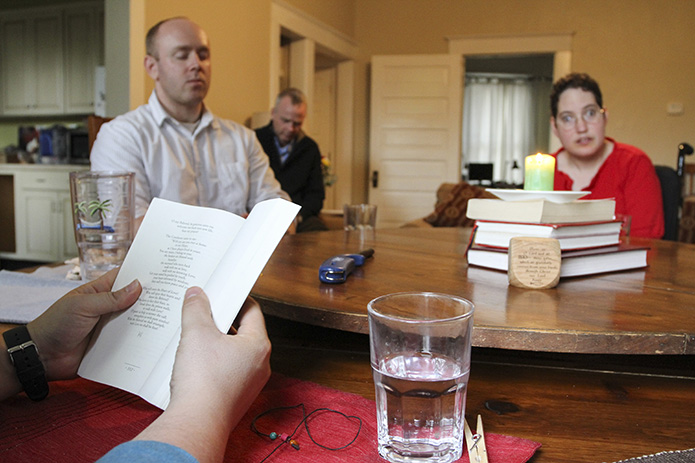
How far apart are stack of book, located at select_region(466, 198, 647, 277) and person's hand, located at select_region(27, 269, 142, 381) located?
673mm

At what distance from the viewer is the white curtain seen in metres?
10.1

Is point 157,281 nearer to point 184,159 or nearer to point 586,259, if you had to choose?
point 586,259

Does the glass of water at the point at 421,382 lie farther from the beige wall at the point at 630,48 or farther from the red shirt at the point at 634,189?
the beige wall at the point at 630,48

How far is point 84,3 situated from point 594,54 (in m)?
5.01

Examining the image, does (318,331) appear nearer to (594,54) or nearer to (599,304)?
(599,304)

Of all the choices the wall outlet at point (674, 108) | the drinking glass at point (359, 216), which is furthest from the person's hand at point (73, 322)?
the wall outlet at point (674, 108)

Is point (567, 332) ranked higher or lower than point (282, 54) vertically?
lower

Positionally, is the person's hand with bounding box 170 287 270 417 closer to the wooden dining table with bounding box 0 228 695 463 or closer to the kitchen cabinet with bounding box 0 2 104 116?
the wooden dining table with bounding box 0 228 695 463

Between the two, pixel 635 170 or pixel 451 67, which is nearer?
pixel 635 170

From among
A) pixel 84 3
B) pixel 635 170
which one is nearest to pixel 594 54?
pixel 635 170

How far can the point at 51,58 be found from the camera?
5.54 m

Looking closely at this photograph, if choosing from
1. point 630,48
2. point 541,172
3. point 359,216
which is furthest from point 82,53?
point 541,172

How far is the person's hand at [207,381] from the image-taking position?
1.46 ft

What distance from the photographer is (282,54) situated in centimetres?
516
